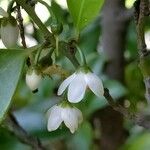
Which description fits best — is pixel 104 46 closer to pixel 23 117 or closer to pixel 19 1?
pixel 23 117

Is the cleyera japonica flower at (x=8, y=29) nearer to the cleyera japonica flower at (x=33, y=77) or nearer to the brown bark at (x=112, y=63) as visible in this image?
the cleyera japonica flower at (x=33, y=77)

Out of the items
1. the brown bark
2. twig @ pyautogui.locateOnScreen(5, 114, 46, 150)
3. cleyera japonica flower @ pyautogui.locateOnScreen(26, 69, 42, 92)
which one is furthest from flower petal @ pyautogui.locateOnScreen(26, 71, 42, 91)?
the brown bark

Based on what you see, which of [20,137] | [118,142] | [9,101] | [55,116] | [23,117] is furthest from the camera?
[118,142]

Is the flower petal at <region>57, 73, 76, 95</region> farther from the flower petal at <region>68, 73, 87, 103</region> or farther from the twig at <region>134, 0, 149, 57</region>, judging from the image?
the twig at <region>134, 0, 149, 57</region>

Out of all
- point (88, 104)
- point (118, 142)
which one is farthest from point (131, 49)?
point (88, 104)

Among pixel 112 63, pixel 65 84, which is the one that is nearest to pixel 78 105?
pixel 112 63

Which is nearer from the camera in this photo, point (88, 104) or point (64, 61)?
point (88, 104)

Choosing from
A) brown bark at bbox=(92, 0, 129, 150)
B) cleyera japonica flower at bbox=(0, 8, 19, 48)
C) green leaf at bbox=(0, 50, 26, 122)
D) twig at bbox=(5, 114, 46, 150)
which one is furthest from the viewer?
brown bark at bbox=(92, 0, 129, 150)

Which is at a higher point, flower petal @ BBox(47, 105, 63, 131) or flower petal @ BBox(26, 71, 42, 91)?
flower petal @ BBox(26, 71, 42, 91)

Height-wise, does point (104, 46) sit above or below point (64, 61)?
below
